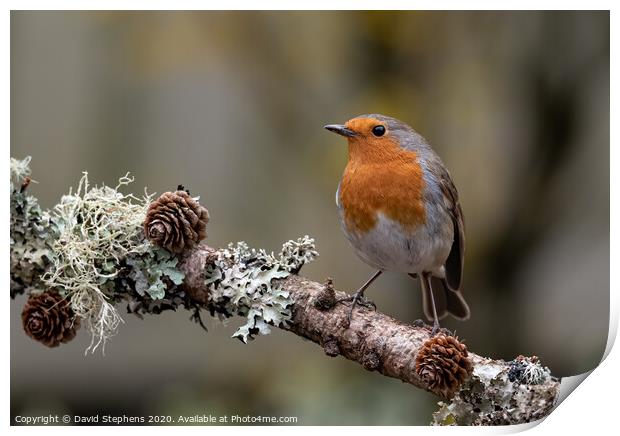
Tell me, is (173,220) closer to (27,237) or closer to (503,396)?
(27,237)

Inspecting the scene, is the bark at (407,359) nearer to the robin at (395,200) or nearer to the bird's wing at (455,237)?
the robin at (395,200)

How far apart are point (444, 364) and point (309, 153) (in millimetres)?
983

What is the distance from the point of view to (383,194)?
1716 mm

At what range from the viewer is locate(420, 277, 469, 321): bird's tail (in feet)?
6.32

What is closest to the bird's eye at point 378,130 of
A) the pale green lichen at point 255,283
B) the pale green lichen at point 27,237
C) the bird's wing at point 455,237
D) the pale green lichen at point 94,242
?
the bird's wing at point 455,237

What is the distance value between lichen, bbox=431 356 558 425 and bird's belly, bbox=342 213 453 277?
312mm

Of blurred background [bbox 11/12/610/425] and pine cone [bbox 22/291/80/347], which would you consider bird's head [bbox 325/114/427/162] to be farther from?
pine cone [bbox 22/291/80/347]

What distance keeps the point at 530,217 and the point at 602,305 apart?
0.32 m

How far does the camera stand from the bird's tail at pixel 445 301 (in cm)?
193

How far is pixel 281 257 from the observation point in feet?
5.28

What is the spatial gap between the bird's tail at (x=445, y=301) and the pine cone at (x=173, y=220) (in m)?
0.61

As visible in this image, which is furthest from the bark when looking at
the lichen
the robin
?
the robin

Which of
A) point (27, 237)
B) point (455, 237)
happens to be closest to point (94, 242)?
point (27, 237)
